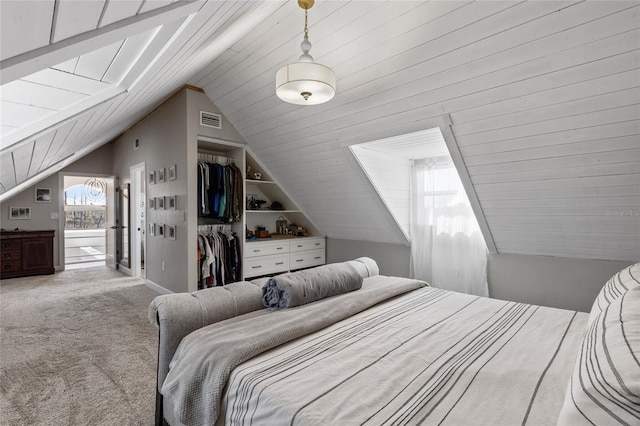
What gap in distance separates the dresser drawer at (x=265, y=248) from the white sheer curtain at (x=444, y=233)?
1.75 metres

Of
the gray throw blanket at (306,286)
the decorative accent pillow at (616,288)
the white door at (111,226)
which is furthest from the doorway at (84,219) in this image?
the decorative accent pillow at (616,288)

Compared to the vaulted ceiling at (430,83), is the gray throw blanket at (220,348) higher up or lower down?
lower down

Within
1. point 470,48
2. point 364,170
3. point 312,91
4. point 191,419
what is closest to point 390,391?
point 191,419

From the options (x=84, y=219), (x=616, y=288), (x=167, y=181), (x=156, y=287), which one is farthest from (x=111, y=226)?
(x=616, y=288)

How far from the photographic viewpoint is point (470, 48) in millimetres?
1996

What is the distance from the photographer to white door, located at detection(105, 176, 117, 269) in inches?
243

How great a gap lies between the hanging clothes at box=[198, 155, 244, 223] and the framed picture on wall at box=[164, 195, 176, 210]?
409mm

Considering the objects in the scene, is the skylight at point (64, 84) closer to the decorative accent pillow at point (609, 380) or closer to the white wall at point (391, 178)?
A: the decorative accent pillow at point (609, 380)

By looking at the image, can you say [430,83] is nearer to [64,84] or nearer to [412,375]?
[412,375]

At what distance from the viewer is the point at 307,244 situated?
15.5 feet

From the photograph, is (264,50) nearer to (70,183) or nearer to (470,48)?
(470,48)

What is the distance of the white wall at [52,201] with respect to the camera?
5.57 meters

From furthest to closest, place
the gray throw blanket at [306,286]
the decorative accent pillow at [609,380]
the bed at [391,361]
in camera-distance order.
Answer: the gray throw blanket at [306,286] → the bed at [391,361] → the decorative accent pillow at [609,380]

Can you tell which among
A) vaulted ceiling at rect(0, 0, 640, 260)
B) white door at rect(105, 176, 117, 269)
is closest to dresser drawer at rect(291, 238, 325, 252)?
vaulted ceiling at rect(0, 0, 640, 260)
